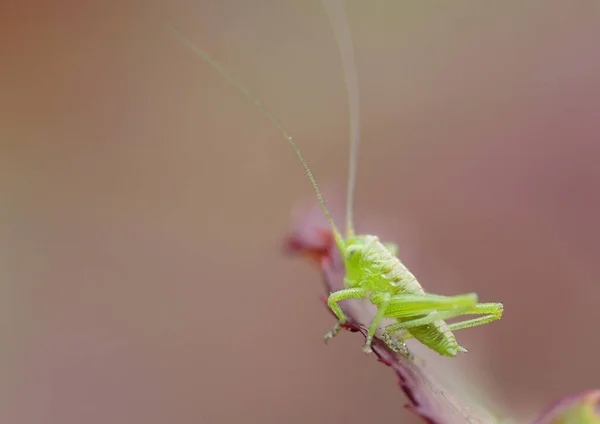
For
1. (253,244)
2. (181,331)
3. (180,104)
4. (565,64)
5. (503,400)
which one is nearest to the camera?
(503,400)

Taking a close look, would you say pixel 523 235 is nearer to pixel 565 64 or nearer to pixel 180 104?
pixel 565 64

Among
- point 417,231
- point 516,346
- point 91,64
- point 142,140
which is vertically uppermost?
point 91,64

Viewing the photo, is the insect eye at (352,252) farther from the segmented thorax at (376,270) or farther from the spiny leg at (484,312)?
the spiny leg at (484,312)

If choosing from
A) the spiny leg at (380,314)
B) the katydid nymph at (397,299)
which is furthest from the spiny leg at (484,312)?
the spiny leg at (380,314)

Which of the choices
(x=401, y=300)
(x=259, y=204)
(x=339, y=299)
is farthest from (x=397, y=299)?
(x=259, y=204)

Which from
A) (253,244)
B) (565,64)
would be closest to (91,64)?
(253,244)

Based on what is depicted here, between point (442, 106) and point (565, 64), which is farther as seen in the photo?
point (442, 106)
